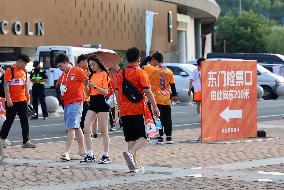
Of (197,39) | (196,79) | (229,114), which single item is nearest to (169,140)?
(229,114)

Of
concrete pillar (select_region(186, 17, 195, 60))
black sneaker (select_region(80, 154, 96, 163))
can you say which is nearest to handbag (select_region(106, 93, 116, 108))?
black sneaker (select_region(80, 154, 96, 163))

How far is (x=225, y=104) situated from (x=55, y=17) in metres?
42.5

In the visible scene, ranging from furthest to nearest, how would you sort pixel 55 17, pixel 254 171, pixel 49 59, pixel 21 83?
pixel 55 17 < pixel 49 59 < pixel 21 83 < pixel 254 171

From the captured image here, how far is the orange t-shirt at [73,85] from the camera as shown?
14070 mm

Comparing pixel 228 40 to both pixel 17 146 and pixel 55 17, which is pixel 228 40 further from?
pixel 17 146

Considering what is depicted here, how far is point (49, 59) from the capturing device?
141 ft

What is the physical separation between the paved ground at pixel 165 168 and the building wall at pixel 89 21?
38.2 m

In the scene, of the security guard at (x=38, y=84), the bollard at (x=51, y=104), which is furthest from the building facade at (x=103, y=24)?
the security guard at (x=38, y=84)

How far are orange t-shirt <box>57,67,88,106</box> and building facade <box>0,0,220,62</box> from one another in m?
39.0

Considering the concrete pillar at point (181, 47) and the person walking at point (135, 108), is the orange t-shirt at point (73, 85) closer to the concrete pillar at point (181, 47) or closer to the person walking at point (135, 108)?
the person walking at point (135, 108)

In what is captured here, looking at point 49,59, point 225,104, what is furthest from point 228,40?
point 225,104

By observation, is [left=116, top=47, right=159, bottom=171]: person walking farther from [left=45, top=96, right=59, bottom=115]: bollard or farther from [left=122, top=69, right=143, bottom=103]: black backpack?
[left=45, top=96, right=59, bottom=115]: bollard

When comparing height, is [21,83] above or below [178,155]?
above

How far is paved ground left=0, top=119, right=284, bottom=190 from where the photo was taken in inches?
426
